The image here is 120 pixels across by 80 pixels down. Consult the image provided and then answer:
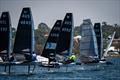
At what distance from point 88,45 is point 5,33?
79.1 ft

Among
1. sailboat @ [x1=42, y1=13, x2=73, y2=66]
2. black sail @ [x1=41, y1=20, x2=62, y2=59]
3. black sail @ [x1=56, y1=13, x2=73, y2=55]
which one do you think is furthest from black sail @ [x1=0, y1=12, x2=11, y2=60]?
black sail @ [x1=56, y1=13, x2=73, y2=55]

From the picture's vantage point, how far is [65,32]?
98.9 meters

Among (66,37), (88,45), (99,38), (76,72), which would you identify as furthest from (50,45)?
(99,38)

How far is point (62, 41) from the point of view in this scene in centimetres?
9812

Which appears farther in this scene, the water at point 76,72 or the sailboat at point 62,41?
the sailboat at point 62,41

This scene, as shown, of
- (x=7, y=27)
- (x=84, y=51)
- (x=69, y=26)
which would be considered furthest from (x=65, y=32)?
(x=7, y=27)

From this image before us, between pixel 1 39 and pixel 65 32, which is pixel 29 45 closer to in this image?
pixel 1 39

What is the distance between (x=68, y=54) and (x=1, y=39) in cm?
1570

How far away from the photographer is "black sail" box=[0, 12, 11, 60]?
86.6m

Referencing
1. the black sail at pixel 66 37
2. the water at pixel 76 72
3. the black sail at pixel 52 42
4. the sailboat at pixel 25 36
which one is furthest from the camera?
the black sail at pixel 52 42

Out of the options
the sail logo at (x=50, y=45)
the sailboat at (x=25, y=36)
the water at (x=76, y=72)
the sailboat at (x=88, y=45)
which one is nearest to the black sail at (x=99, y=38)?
the water at (x=76, y=72)

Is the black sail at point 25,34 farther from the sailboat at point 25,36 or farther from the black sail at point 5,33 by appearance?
the black sail at point 5,33

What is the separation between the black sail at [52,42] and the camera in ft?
323

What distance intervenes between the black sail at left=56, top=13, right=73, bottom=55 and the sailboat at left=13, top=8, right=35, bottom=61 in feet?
29.5
